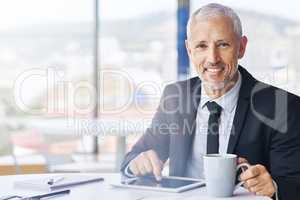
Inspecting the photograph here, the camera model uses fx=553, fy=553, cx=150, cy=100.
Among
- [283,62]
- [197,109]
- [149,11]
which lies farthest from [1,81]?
[197,109]

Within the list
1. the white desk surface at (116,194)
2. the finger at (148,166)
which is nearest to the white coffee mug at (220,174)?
the white desk surface at (116,194)

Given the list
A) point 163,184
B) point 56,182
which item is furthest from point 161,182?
point 56,182

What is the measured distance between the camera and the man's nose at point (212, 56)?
2141 mm

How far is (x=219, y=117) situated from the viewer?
1.92 metres

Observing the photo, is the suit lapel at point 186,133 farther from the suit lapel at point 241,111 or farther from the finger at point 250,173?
the finger at point 250,173

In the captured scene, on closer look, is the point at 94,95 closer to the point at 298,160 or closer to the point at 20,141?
the point at 20,141

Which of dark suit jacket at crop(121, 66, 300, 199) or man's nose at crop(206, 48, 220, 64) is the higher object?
man's nose at crop(206, 48, 220, 64)

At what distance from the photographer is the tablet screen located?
4.81ft

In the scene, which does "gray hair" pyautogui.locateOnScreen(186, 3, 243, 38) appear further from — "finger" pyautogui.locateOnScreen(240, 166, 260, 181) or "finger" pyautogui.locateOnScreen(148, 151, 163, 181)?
"finger" pyautogui.locateOnScreen(240, 166, 260, 181)

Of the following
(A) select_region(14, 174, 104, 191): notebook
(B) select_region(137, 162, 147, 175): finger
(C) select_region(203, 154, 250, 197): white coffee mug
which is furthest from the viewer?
(B) select_region(137, 162, 147, 175): finger

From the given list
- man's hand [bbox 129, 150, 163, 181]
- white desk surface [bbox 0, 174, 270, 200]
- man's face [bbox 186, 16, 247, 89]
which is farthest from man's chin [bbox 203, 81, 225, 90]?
white desk surface [bbox 0, 174, 270, 200]

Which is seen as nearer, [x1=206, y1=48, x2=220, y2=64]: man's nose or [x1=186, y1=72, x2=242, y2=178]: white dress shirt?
[x1=186, y1=72, x2=242, y2=178]: white dress shirt

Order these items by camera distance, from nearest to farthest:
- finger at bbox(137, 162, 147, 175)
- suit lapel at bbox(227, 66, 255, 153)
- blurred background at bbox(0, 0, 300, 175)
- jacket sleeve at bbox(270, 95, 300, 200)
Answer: finger at bbox(137, 162, 147, 175) → jacket sleeve at bbox(270, 95, 300, 200) → suit lapel at bbox(227, 66, 255, 153) → blurred background at bbox(0, 0, 300, 175)

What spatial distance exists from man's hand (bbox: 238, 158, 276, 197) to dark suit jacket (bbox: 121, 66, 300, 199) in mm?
262
